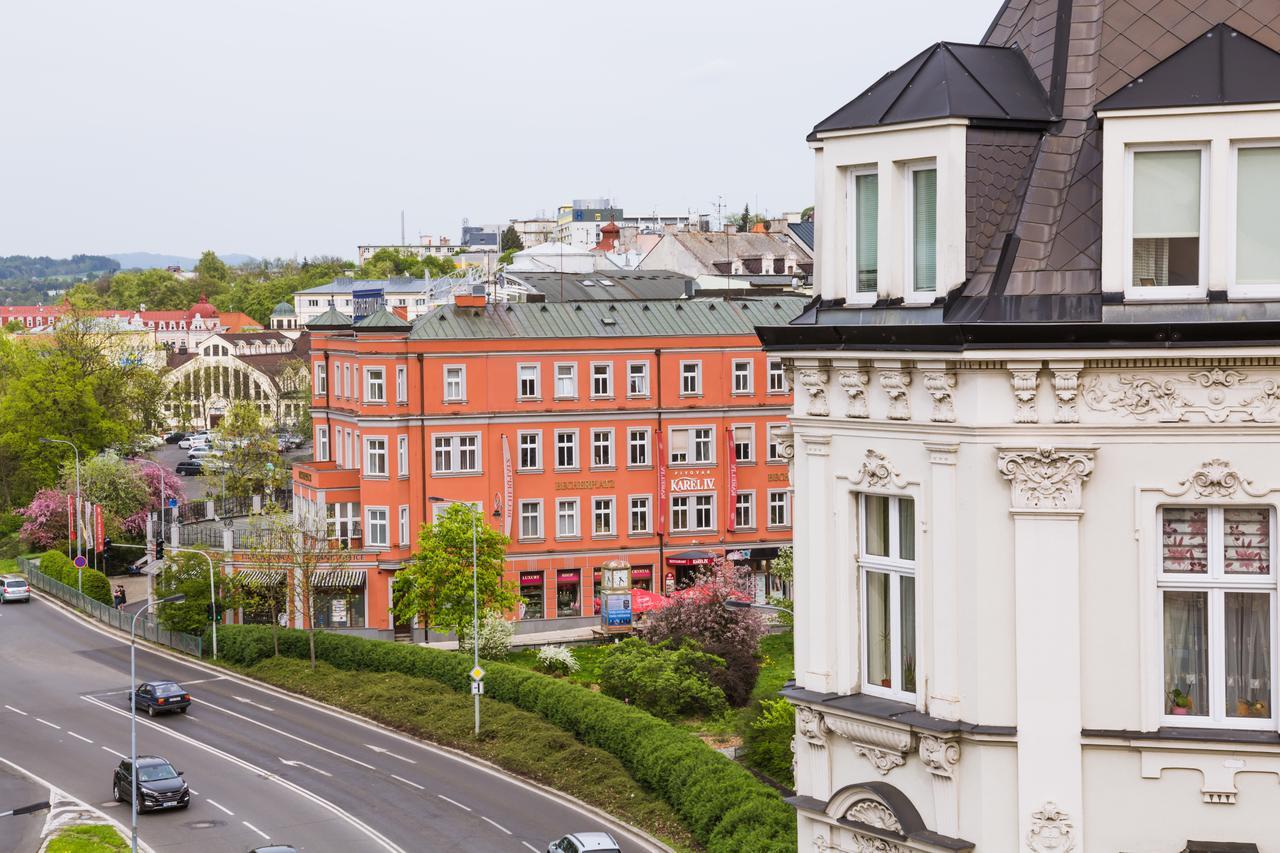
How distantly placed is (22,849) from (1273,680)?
3657 cm

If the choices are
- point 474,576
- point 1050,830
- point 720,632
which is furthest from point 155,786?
point 1050,830

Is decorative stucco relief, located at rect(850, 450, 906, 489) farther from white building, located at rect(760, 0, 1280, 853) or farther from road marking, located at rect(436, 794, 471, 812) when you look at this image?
road marking, located at rect(436, 794, 471, 812)

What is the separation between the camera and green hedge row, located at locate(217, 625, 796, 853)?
126 ft

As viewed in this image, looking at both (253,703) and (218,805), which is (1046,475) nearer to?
(218,805)

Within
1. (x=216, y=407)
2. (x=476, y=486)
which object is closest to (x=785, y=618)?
(x=476, y=486)

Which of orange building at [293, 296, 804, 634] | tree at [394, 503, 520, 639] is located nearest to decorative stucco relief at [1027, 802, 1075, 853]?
tree at [394, 503, 520, 639]

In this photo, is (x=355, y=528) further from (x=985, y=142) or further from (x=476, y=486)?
(x=985, y=142)

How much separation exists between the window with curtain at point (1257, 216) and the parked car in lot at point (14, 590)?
77.6 meters

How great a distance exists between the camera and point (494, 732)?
53.1 metres

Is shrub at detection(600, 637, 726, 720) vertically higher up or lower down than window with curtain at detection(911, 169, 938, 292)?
lower down

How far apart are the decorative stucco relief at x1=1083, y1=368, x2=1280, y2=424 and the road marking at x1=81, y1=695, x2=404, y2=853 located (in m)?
32.1

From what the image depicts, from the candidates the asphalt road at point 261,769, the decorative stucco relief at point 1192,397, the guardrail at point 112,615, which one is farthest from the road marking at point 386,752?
the decorative stucco relief at point 1192,397

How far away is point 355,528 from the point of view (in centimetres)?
7112

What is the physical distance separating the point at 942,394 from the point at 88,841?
35.1 meters
